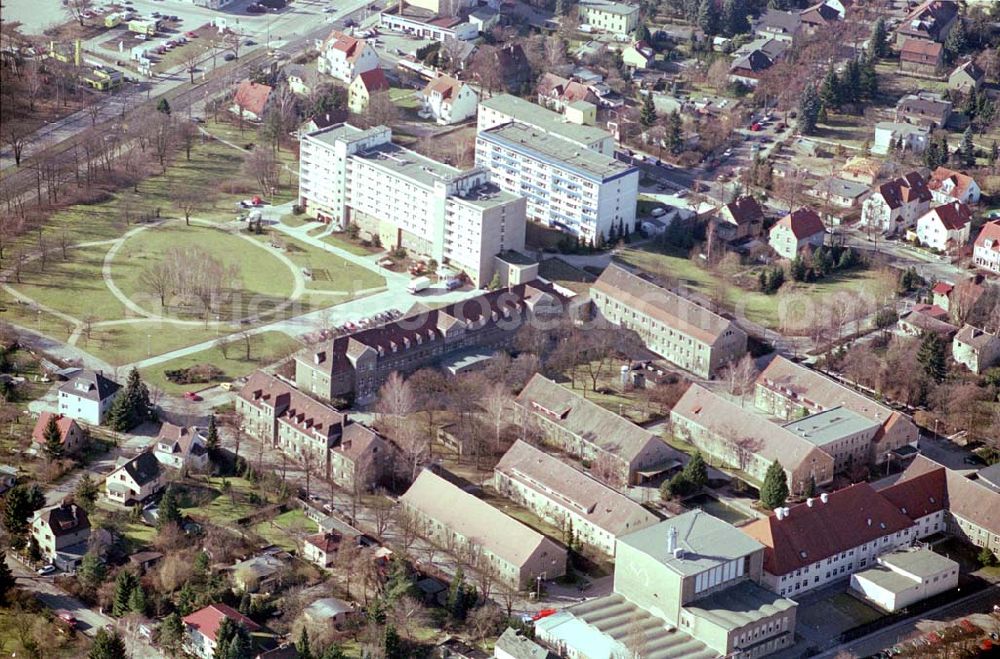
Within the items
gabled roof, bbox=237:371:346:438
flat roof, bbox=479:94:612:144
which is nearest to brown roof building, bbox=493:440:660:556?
gabled roof, bbox=237:371:346:438

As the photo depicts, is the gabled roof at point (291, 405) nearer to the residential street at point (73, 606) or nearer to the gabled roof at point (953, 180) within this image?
the residential street at point (73, 606)

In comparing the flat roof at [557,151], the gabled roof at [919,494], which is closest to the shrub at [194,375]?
the flat roof at [557,151]

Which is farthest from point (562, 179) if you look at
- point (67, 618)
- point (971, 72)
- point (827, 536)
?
point (67, 618)

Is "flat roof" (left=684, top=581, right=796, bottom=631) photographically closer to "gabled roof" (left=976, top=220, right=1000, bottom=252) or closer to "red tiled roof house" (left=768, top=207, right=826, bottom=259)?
"red tiled roof house" (left=768, top=207, right=826, bottom=259)

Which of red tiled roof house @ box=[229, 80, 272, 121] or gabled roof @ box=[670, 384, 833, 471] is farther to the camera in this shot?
red tiled roof house @ box=[229, 80, 272, 121]

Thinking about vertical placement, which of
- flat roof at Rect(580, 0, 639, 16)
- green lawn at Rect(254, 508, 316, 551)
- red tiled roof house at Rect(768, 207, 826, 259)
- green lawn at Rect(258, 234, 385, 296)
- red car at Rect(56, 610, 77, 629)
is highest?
flat roof at Rect(580, 0, 639, 16)

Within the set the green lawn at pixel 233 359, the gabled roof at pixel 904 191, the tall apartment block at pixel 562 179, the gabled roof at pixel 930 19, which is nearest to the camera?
the green lawn at pixel 233 359
